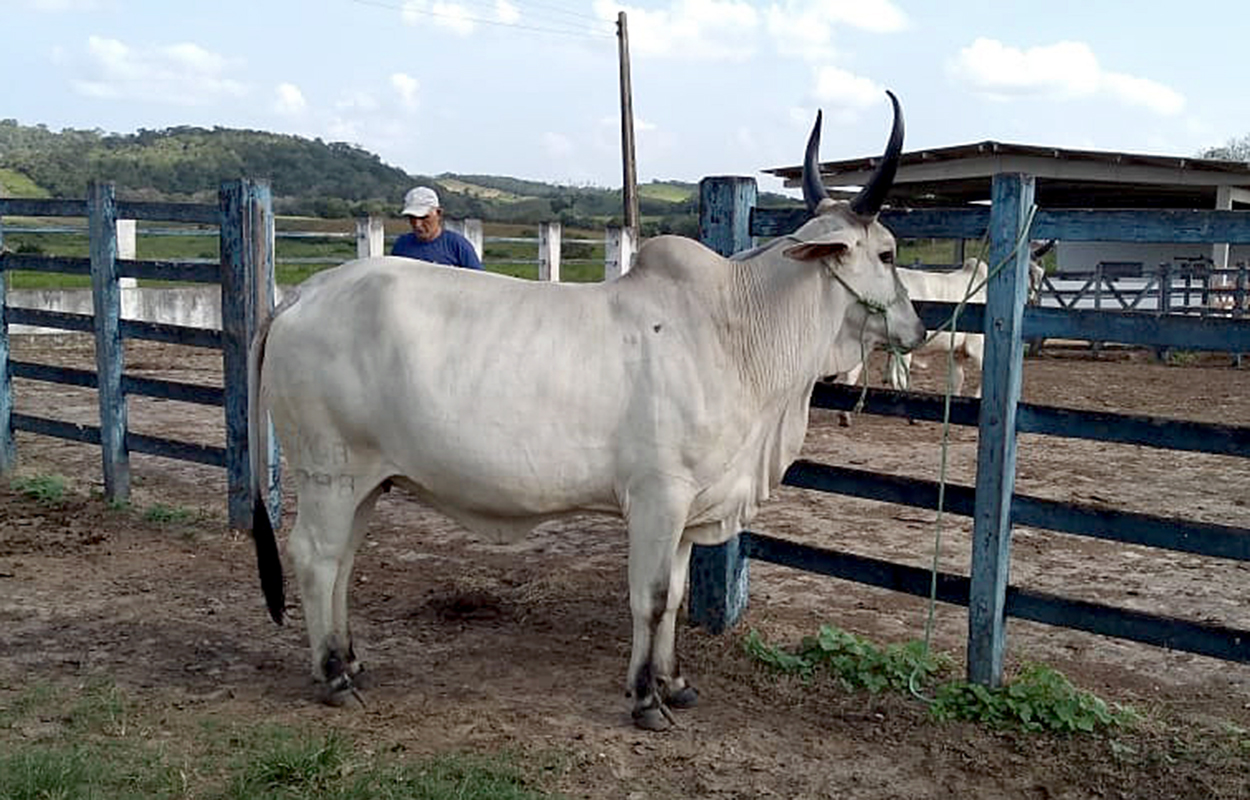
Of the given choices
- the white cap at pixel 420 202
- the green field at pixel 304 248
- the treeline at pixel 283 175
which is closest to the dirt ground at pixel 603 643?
the white cap at pixel 420 202

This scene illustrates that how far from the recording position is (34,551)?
21.7 ft

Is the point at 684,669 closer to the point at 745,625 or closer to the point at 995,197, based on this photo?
the point at 745,625

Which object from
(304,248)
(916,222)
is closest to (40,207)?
(916,222)

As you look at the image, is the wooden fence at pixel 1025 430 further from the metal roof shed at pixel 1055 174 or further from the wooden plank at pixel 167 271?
the metal roof shed at pixel 1055 174

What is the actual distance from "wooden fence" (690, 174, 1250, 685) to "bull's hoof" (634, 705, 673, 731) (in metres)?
1.06

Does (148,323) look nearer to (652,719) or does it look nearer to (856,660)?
(652,719)

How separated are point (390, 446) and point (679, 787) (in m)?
1.60

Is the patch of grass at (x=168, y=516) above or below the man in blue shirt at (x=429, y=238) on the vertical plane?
below

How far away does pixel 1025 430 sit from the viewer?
459 centimetres

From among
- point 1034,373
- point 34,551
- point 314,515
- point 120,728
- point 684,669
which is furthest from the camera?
point 1034,373

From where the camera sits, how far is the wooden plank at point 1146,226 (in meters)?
4.09

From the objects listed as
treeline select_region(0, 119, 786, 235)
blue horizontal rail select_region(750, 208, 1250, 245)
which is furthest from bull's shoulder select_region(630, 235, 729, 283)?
treeline select_region(0, 119, 786, 235)

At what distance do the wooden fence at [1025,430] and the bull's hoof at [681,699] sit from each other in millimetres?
853

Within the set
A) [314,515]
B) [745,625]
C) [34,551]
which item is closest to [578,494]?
[314,515]
